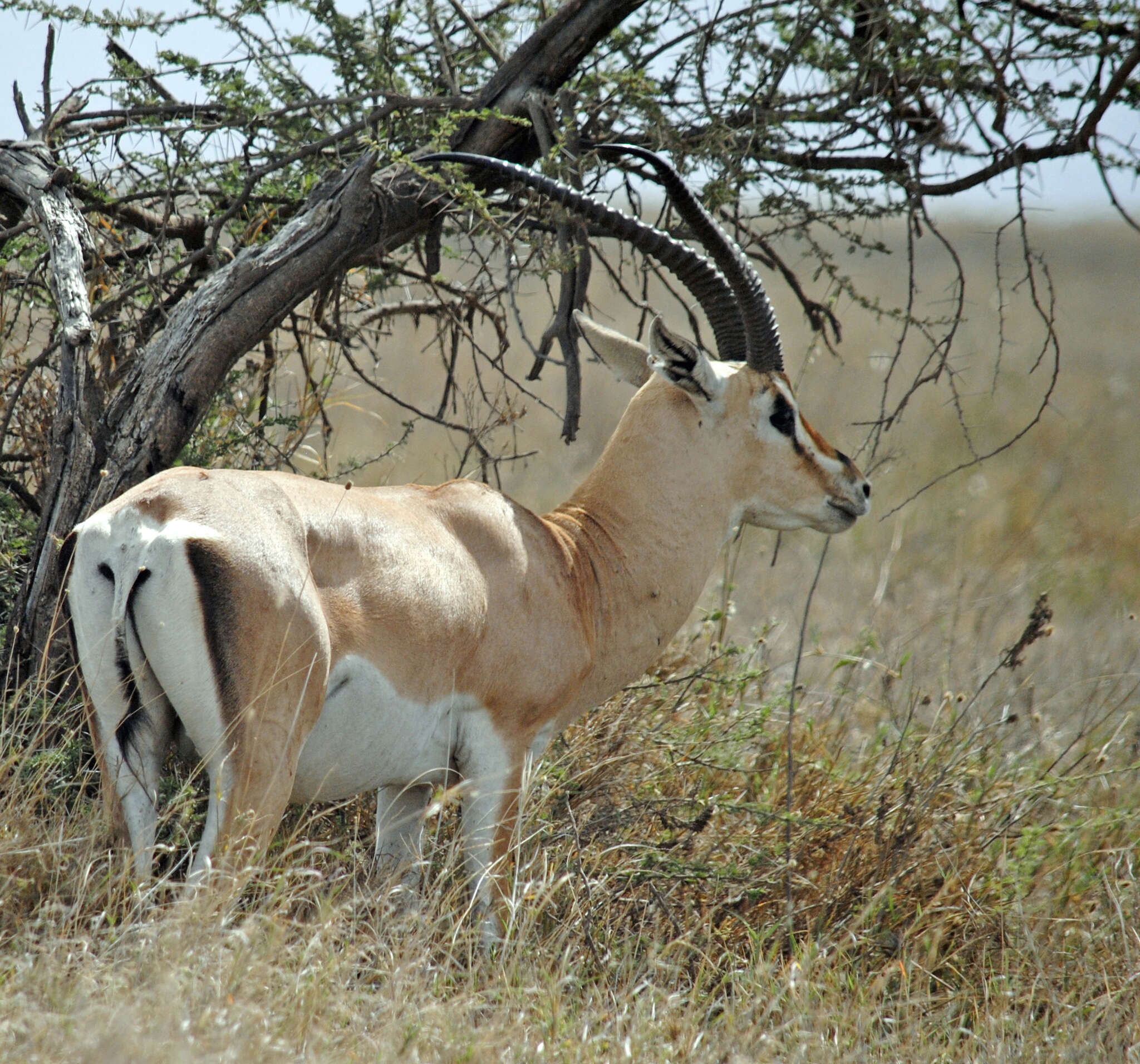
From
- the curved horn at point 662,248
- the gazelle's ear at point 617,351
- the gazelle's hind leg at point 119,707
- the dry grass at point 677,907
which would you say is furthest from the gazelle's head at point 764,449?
the gazelle's hind leg at point 119,707

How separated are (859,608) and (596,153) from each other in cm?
425

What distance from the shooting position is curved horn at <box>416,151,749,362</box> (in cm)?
371

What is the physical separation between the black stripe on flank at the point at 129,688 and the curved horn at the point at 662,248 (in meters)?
1.80

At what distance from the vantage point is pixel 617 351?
441cm

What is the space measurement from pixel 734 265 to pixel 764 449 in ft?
2.13

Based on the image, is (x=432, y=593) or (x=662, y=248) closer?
(x=432, y=593)

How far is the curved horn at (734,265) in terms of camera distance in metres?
3.85

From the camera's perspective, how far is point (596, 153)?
4.49 m

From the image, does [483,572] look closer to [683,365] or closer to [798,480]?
[683,365]

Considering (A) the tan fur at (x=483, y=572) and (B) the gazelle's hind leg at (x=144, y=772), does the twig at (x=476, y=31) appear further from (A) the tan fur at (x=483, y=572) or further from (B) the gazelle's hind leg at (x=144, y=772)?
(B) the gazelle's hind leg at (x=144, y=772)

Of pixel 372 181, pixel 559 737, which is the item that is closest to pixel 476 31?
pixel 372 181

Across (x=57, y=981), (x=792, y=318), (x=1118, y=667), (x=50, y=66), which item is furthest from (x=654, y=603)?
(x=792, y=318)

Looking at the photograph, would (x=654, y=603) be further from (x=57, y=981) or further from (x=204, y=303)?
(x=57, y=981)

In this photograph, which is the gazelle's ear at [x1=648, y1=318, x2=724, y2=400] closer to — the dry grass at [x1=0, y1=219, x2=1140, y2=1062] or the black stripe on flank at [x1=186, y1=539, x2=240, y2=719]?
the dry grass at [x1=0, y1=219, x2=1140, y2=1062]
